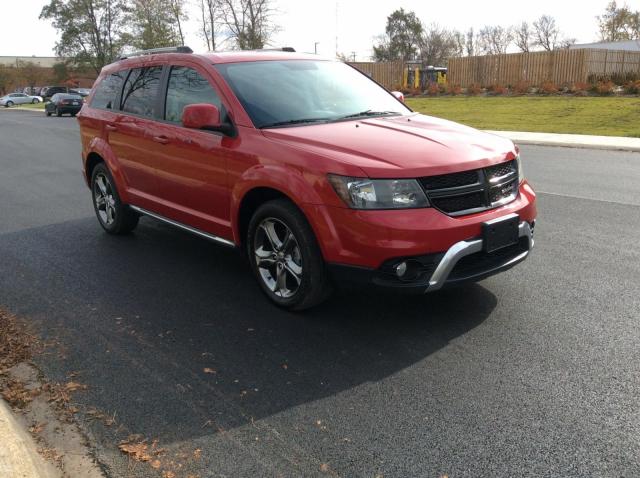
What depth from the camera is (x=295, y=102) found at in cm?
490

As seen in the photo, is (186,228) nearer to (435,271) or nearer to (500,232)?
(435,271)

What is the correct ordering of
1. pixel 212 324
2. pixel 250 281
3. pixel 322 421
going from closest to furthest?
pixel 322 421 → pixel 212 324 → pixel 250 281

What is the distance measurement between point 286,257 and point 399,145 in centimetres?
113

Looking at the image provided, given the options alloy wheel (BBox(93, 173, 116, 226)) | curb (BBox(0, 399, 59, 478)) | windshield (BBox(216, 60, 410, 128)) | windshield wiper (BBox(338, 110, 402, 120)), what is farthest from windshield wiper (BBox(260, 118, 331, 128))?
alloy wheel (BBox(93, 173, 116, 226))

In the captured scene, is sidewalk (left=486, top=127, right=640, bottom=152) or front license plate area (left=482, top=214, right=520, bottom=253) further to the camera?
sidewalk (left=486, top=127, right=640, bottom=152)

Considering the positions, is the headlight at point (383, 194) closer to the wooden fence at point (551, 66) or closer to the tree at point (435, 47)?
the wooden fence at point (551, 66)

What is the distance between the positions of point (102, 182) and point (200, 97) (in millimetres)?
2382

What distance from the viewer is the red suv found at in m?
3.81

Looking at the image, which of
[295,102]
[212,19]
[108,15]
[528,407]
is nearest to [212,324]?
[295,102]

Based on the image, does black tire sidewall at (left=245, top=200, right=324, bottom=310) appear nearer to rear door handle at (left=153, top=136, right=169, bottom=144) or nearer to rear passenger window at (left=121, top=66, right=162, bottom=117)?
rear door handle at (left=153, top=136, right=169, bottom=144)

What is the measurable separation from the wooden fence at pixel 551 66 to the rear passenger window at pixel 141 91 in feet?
100.0

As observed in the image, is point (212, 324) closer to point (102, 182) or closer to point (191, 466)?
point (191, 466)

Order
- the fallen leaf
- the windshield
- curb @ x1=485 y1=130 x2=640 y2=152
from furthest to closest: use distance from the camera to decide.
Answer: curb @ x1=485 y1=130 x2=640 y2=152 < the windshield < the fallen leaf

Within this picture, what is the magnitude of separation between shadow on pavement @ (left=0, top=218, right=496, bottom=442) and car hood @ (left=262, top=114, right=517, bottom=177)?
110 cm
